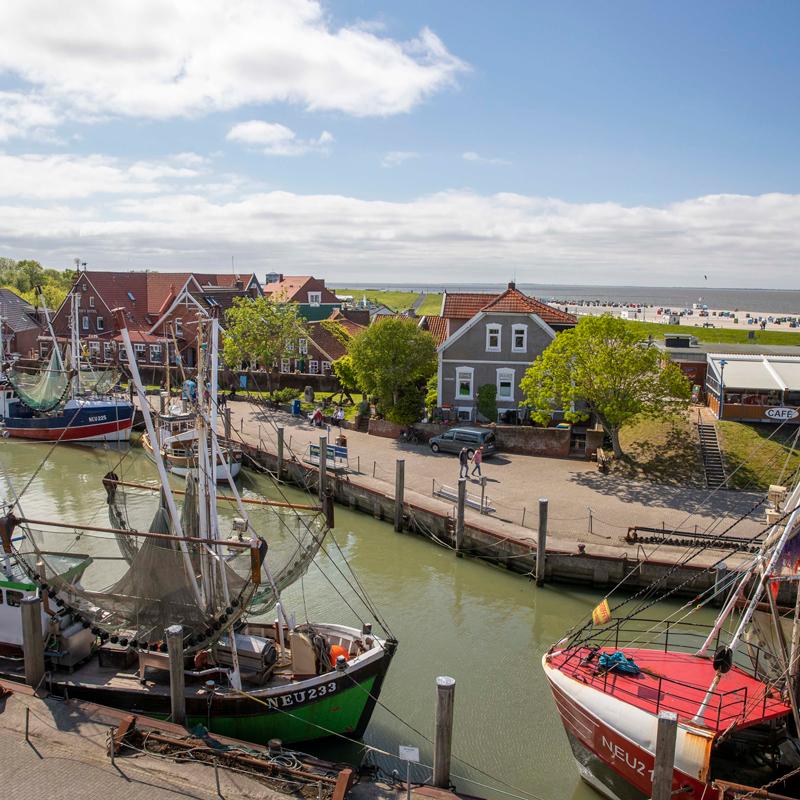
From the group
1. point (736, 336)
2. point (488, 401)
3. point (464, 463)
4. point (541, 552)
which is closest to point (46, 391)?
point (488, 401)

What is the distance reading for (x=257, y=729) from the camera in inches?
523

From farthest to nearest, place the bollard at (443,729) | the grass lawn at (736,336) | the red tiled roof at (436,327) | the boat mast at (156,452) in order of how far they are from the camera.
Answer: the grass lawn at (736,336) → the red tiled roof at (436,327) → the boat mast at (156,452) → the bollard at (443,729)

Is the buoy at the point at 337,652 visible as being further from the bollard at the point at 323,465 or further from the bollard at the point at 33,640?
the bollard at the point at 323,465

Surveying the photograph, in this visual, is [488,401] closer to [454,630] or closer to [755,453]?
[755,453]

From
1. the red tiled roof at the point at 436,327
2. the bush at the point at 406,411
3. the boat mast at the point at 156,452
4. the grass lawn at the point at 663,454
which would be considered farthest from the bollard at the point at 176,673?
the red tiled roof at the point at 436,327

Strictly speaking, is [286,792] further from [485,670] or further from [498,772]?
[485,670]

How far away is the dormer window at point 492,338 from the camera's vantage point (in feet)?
125

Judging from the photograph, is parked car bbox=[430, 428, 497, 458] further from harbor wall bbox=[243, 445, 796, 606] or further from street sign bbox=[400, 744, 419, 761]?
street sign bbox=[400, 744, 419, 761]

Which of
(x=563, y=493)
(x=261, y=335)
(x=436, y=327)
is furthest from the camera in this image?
(x=436, y=327)

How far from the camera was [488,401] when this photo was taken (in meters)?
37.5

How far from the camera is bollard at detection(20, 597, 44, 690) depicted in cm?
1291

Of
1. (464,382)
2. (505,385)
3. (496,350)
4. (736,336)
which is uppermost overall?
(736,336)

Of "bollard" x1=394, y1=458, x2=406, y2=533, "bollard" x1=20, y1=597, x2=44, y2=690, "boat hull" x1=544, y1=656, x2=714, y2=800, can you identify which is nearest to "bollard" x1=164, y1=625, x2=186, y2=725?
"bollard" x1=20, y1=597, x2=44, y2=690

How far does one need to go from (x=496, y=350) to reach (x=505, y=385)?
2095 mm
